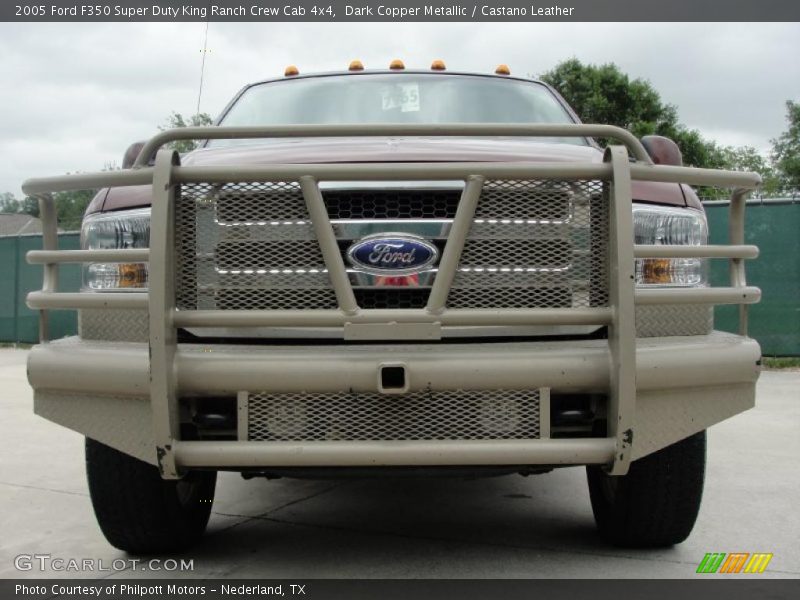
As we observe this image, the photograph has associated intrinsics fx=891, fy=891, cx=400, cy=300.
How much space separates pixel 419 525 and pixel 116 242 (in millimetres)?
1828

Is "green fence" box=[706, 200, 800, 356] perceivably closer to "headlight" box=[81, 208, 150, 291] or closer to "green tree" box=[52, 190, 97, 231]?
"green tree" box=[52, 190, 97, 231]

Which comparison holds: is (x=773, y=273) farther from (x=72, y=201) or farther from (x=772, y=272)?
(x=72, y=201)

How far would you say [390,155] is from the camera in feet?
9.73

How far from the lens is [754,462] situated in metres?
5.33

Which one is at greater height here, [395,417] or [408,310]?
[408,310]

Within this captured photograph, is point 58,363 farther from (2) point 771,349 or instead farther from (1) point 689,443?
(2) point 771,349

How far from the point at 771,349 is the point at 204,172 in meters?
9.17

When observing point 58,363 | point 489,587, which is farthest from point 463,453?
point 58,363

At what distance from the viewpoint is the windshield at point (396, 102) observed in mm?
4398

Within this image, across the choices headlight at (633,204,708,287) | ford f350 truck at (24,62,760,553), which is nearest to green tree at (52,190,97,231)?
ford f350 truck at (24,62,760,553)

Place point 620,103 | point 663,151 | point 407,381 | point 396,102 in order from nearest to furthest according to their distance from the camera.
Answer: point 407,381
point 663,151
point 396,102
point 620,103

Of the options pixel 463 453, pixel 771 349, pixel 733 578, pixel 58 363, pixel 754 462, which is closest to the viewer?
pixel 463 453

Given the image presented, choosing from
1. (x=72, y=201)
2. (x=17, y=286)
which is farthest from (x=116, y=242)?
(x=17, y=286)

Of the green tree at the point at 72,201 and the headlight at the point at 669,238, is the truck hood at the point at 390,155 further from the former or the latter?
the green tree at the point at 72,201
